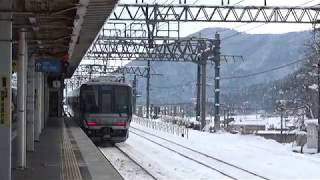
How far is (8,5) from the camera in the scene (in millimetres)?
9312

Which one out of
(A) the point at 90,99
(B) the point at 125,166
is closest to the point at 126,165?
(B) the point at 125,166

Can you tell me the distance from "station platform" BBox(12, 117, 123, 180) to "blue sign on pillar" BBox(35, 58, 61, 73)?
7.34ft

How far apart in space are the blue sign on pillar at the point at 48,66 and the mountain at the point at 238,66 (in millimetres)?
76578

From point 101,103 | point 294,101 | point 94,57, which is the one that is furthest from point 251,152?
point 294,101

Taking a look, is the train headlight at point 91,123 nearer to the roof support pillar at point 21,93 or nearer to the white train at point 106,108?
the white train at point 106,108

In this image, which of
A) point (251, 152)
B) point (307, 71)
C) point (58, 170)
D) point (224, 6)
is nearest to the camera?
point (58, 170)

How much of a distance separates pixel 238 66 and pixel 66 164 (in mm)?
120684

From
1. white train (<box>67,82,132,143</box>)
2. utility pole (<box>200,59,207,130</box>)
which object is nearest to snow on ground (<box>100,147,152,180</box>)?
white train (<box>67,82,132,143</box>)

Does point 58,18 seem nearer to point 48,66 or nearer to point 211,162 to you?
point 48,66

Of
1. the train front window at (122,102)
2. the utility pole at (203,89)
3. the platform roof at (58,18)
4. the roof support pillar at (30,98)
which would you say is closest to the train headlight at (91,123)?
the train front window at (122,102)

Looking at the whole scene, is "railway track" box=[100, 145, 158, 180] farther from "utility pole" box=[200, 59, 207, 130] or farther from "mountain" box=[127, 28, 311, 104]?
"mountain" box=[127, 28, 311, 104]

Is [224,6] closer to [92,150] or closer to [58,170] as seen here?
[92,150]

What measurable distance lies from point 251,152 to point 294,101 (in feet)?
123

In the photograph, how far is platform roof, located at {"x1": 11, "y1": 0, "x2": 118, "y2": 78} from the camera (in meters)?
9.95
